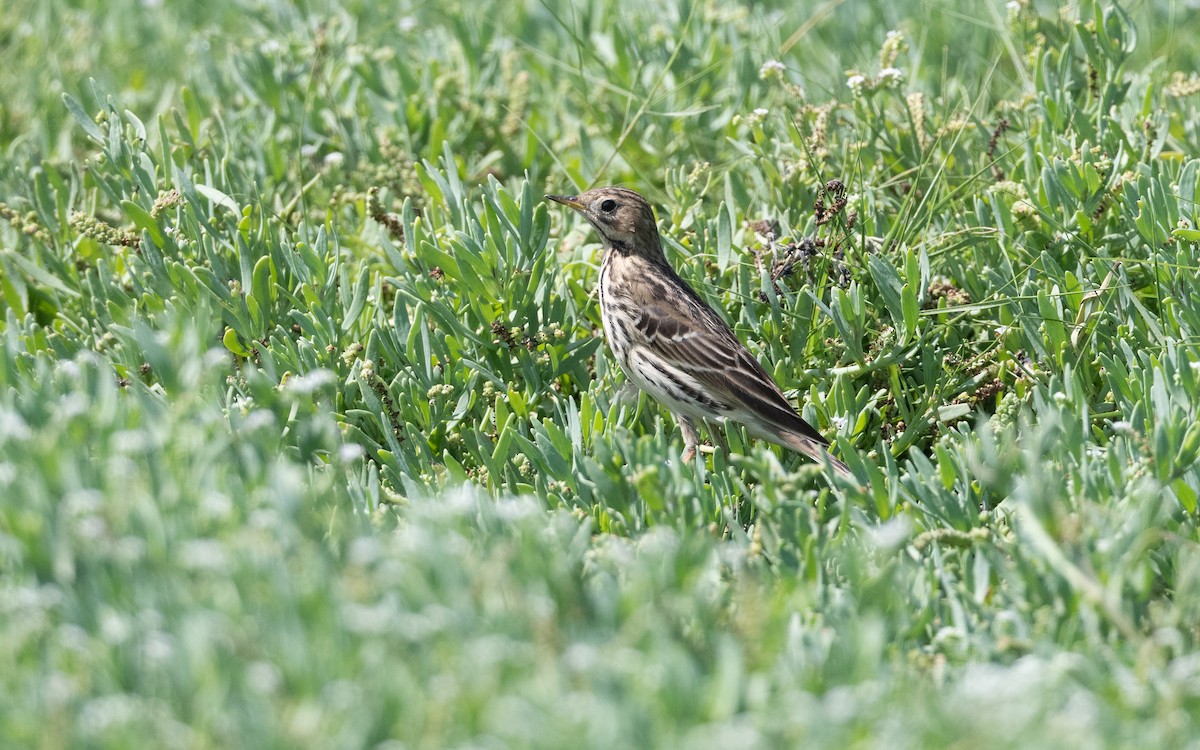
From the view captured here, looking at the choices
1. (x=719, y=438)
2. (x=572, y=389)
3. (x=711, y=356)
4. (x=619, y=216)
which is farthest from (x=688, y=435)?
(x=619, y=216)

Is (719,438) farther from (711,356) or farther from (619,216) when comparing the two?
(619,216)

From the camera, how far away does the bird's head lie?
6.13 meters

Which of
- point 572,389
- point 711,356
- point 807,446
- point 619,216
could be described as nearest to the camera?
point 807,446

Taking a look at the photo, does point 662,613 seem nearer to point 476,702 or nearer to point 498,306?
point 476,702

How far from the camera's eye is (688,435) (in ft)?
18.6

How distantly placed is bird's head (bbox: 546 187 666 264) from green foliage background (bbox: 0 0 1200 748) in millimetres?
202

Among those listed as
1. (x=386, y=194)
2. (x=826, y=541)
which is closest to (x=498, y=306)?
(x=386, y=194)

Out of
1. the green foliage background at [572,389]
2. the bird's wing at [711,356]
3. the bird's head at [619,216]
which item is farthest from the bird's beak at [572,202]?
the bird's wing at [711,356]

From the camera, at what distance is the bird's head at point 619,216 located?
241 inches

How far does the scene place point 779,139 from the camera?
22.4 ft

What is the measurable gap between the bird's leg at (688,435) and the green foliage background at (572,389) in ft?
1.05

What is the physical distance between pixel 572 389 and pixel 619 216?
89 centimetres

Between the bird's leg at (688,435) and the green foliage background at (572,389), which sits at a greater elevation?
the green foliage background at (572,389)

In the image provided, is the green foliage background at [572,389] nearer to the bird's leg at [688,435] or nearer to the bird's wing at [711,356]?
the bird's wing at [711,356]
